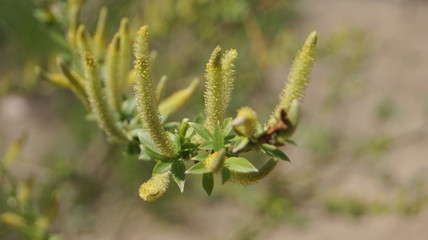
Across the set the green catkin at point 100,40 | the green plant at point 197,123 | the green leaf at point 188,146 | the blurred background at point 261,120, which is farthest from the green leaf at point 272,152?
the blurred background at point 261,120

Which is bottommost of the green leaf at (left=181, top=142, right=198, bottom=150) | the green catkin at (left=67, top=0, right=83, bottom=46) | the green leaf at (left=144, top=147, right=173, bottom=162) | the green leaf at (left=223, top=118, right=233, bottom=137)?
the green leaf at (left=144, top=147, right=173, bottom=162)

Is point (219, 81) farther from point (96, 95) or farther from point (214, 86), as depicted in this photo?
point (96, 95)

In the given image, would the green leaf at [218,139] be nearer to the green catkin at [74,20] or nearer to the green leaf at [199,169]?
the green leaf at [199,169]

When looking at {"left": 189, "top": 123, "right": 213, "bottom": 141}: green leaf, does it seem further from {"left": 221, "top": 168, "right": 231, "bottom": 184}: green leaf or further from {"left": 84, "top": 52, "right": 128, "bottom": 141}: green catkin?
{"left": 84, "top": 52, "right": 128, "bottom": 141}: green catkin

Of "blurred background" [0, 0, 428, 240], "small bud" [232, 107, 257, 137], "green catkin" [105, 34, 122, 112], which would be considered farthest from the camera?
"blurred background" [0, 0, 428, 240]

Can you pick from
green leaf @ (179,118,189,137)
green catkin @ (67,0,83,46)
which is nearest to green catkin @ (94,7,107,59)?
green catkin @ (67,0,83,46)

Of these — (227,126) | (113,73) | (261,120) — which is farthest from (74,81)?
(261,120)
